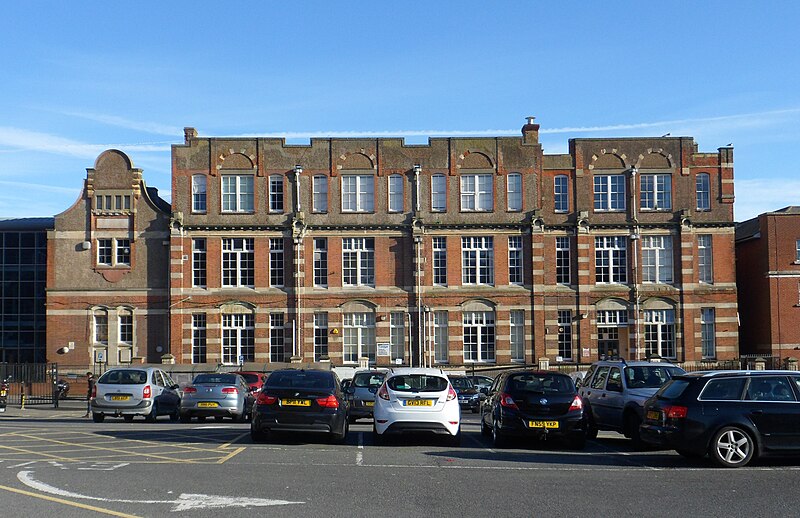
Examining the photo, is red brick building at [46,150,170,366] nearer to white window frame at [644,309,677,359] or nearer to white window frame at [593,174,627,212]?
white window frame at [593,174,627,212]

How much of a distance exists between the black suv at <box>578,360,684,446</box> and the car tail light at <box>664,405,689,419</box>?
321cm

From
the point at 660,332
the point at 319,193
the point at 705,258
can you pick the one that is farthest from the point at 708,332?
the point at 319,193

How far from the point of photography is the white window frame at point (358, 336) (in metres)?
49.2

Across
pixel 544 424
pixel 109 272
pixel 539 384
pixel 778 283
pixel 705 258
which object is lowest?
pixel 544 424

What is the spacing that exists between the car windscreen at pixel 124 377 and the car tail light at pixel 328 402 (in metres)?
10.1

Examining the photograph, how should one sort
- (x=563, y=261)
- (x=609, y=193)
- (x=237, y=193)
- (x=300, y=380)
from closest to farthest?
(x=300, y=380)
(x=237, y=193)
(x=563, y=261)
(x=609, y=193)

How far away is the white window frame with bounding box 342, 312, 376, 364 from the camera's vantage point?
49.2 metres

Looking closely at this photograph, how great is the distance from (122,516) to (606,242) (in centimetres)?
4167

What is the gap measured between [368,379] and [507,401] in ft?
35.9

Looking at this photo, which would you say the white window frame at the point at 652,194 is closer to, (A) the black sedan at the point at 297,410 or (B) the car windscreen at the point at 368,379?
(B) the car windscreen at the point at 368,379

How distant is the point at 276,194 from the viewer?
1956 inches

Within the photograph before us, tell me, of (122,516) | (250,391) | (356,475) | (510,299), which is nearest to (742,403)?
(356,475)

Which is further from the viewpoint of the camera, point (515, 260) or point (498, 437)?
point (515, 260)

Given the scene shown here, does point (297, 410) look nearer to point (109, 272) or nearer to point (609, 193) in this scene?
point (109, 272)
